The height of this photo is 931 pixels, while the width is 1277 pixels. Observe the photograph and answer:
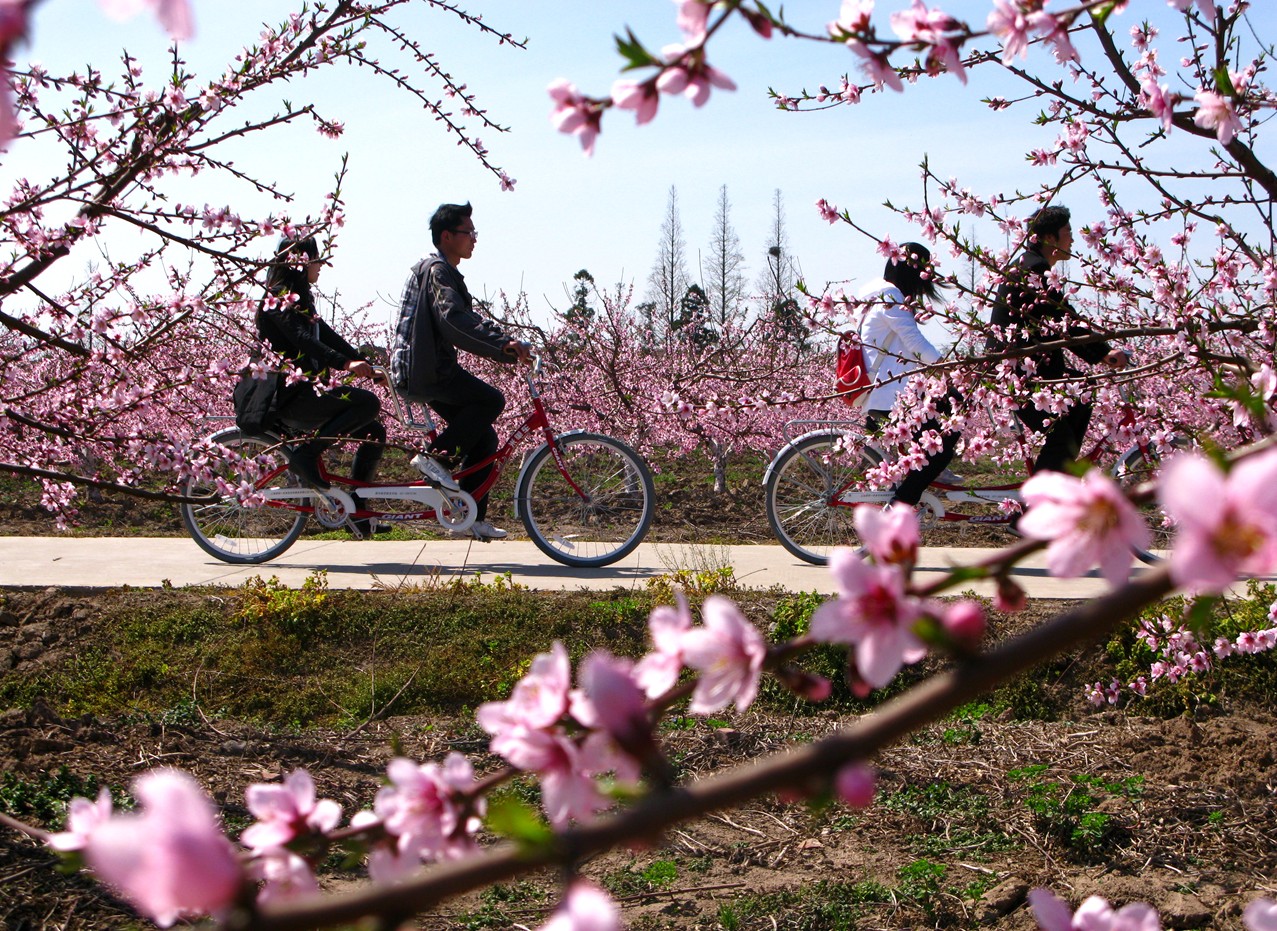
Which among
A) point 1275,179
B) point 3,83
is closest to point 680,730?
point 1275,179

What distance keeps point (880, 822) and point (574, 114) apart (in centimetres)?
293

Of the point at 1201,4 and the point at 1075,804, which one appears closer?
the point at 1201,4

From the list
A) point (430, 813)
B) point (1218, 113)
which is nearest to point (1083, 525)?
point (430, 813)

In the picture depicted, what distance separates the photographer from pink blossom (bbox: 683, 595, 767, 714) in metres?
0.85

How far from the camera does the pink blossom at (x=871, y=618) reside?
754 millimetres

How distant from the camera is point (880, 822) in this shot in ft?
11.6

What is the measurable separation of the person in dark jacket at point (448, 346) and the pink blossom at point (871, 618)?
5.86 meters

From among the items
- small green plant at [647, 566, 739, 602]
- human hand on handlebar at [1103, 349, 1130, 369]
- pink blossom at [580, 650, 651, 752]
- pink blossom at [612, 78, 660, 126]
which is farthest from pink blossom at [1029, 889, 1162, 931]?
small green plant at [647, 566, 739, 602]

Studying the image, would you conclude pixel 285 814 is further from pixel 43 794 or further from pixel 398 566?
pixel 398 566

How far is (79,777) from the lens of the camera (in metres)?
3.49

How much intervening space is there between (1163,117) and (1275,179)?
106 cm

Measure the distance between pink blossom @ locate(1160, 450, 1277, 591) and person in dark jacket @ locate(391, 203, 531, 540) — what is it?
605 cm

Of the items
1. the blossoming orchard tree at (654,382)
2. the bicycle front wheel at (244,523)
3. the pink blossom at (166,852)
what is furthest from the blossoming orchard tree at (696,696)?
the blossoming orchard tree at (654,382)

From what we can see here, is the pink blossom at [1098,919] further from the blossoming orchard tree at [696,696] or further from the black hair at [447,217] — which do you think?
the black hair at [447,217]
